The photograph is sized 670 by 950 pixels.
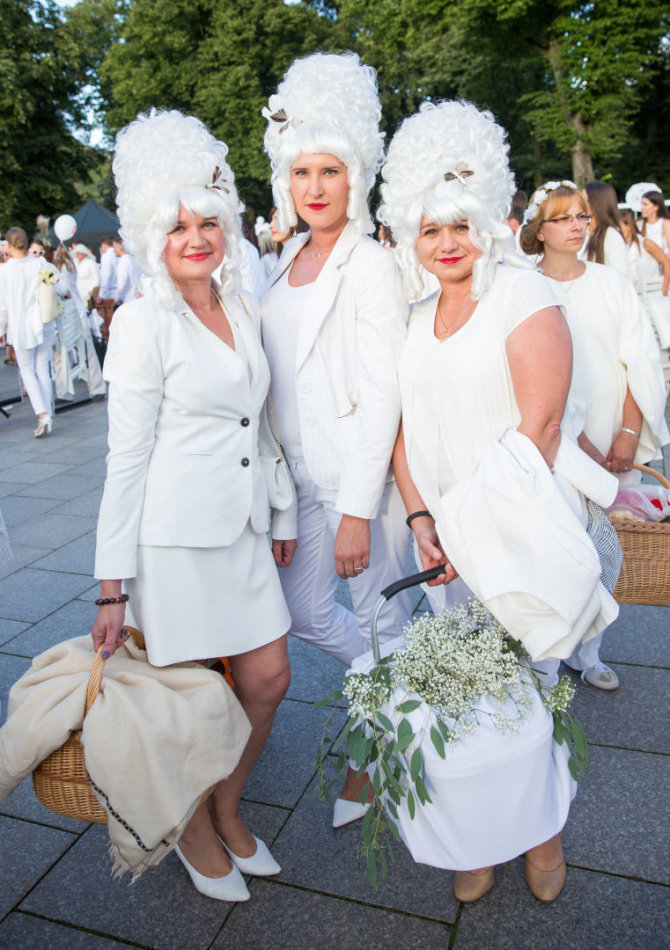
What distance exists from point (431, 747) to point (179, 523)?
0.88 m

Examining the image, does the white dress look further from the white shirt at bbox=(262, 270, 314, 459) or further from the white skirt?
the white skirt

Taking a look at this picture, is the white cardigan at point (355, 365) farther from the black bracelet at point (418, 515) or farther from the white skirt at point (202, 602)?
the white skirt at point (202, 602)

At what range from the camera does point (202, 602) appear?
2172 mm

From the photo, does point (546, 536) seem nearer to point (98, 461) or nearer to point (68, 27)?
point (98, 461)

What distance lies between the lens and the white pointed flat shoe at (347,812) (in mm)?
2518

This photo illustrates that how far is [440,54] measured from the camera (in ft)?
102

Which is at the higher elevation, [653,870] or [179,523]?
[179,523]

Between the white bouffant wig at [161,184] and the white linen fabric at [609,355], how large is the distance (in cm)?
149

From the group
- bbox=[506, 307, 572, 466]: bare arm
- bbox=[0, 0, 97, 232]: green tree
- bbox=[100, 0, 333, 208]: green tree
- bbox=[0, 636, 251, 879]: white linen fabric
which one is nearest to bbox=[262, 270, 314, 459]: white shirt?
bbox=[506, 307, 572, 466]: bare arm

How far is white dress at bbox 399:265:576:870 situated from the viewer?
1.88m

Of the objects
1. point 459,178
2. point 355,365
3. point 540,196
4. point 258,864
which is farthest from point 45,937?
point 540,196

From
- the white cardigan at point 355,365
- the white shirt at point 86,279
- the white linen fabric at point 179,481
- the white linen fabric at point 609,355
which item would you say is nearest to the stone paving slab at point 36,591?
the white linen fabric at point 179,481

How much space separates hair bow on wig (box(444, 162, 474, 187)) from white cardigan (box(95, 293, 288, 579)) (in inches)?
29.6

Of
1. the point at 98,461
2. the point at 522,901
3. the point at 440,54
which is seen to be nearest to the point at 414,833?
the point at 522,901
